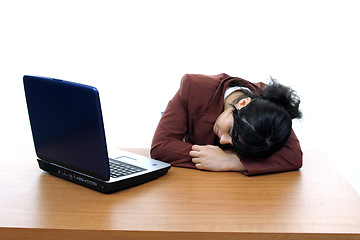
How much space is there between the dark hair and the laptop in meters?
0.22

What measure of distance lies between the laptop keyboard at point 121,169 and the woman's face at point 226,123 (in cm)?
25

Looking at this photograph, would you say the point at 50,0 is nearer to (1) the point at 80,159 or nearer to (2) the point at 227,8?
(2) the point at 227,8

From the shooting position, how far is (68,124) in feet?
Result: 3.86

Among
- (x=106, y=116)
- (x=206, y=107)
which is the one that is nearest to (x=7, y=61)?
(x=106, y=116)

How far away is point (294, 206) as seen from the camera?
3.74 feet

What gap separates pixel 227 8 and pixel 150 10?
0.36 meters

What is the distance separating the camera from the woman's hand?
54.0 inches

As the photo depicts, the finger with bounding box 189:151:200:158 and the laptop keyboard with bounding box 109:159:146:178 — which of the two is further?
the finger with bounding box 189:151:200:158

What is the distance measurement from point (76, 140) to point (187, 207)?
1.03 ft

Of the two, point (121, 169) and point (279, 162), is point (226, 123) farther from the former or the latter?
point (121, 169)

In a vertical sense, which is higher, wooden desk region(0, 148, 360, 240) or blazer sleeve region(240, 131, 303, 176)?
blazer sleeve region(240, 131, 303, 176)

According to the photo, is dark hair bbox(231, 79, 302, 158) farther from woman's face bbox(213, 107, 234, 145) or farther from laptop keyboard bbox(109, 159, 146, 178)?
laptop keyboard bbox(109, 159, 146, 178)

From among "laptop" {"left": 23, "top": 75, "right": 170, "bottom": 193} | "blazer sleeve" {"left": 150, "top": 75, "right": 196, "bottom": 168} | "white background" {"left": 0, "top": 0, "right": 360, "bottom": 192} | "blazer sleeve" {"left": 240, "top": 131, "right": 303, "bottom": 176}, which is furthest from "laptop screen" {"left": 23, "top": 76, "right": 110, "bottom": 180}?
"white background" {"left": 0, "top": 0, "right": 360, "bottom": 192}

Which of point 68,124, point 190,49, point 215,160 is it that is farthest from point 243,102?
point 190,49
